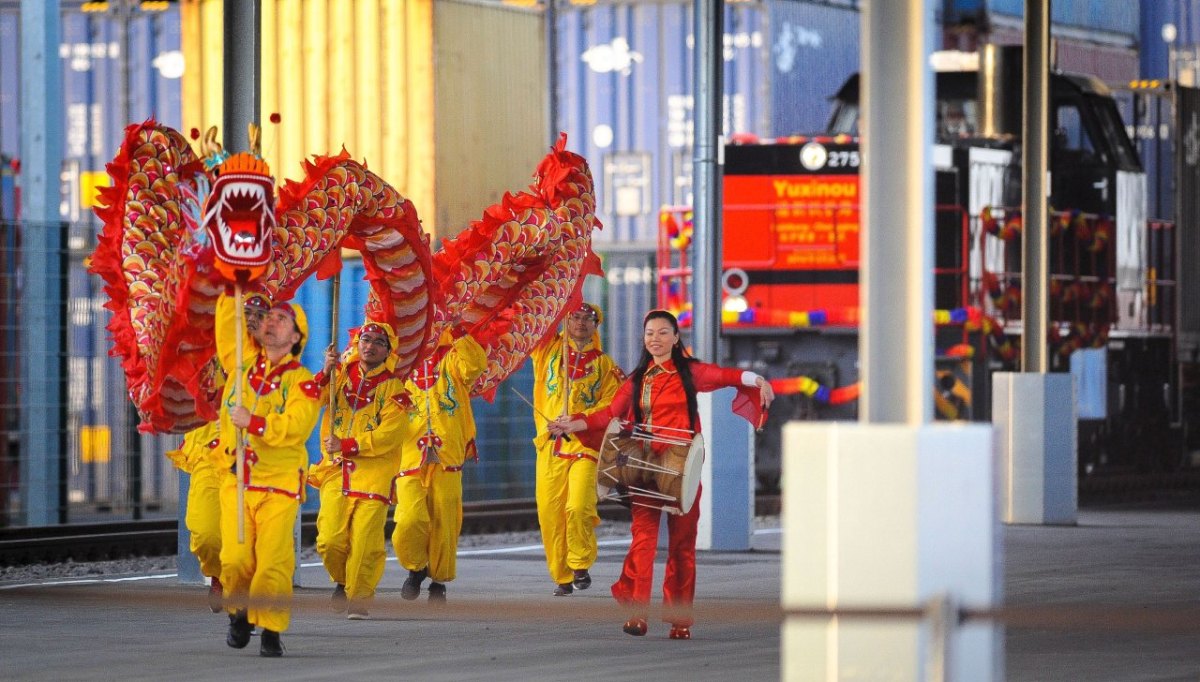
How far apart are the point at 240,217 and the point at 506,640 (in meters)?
2.24

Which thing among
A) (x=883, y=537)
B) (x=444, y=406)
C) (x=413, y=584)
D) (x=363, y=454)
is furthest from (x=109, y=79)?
(x=883, y=537)

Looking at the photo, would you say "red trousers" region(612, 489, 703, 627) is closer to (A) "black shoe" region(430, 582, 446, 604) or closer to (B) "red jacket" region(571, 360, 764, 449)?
(B) "red jacket" region(571, 360, 764, 449)

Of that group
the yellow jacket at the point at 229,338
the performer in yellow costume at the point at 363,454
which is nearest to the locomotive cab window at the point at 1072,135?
the performer in yellow costume at the point at 363,454

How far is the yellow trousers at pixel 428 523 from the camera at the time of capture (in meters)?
11.5

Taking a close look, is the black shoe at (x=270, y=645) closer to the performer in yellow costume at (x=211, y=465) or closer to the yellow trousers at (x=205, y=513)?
the performer in yellow costume at (x=211, y=465)

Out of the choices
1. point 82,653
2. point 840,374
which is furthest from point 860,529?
point 840,374

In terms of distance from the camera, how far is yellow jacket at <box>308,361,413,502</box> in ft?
35.1

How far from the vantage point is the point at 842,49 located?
2695 centimetres

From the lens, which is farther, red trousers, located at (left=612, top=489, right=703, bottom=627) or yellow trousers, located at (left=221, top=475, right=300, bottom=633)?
red trousers, located at (left=612, top=489, right=703, bottom=627)

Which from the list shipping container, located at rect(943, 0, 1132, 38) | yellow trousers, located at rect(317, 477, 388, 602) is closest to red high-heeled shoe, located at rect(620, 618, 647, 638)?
yellow trousers, located at rect(317, 477, 388, 602)

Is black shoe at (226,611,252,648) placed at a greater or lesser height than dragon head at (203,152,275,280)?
lesser

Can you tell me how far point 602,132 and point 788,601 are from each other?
71.2ft

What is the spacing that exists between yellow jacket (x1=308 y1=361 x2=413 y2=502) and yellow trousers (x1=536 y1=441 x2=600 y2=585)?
181 cm

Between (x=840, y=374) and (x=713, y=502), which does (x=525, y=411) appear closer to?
(x=840, y=374)
